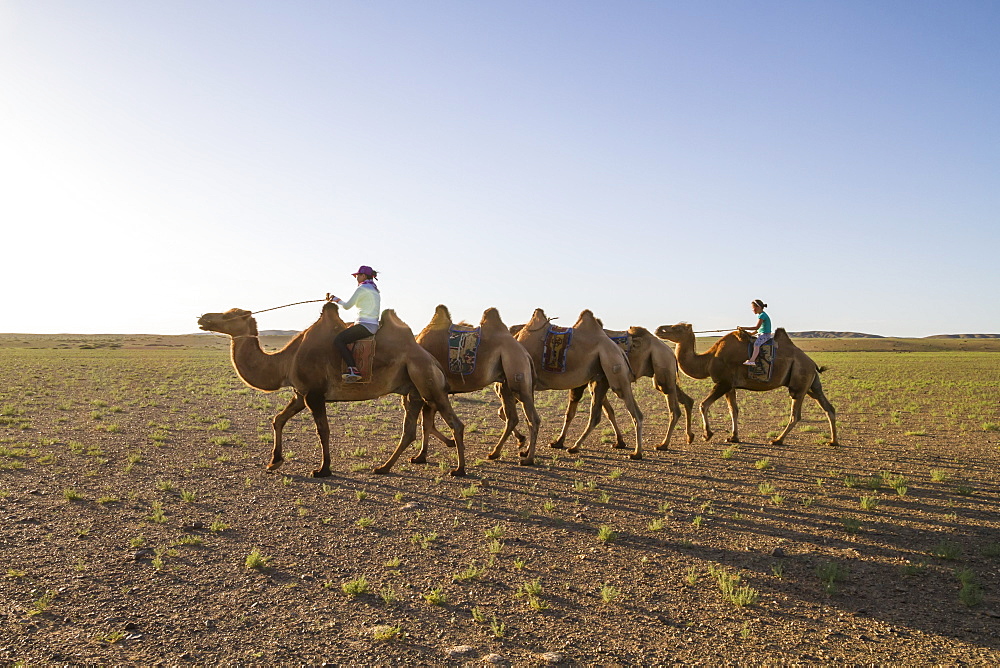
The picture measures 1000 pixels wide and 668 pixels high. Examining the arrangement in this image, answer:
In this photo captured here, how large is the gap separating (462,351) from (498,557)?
513 cm

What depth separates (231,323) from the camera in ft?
35.3

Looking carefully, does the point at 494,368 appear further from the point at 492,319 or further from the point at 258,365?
the point at 258,365

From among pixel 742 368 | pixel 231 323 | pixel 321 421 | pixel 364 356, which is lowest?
pixel 321 421

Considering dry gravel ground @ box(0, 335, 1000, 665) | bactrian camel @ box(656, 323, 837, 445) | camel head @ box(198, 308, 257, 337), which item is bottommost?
dry gravel ground @ box(0, 335, 1000, 665)

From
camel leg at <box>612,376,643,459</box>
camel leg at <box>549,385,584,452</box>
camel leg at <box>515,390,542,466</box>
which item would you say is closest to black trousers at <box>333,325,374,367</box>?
camel leg at <box>515,390,542,466</box>

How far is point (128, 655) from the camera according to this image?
4.64m

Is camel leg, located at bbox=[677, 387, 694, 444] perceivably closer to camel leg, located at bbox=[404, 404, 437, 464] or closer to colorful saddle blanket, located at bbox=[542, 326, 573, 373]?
colorful saddle blanket, located at bbox=[542, 326, 573, 373]

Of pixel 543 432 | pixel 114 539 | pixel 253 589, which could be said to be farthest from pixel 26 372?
pixel 253 589

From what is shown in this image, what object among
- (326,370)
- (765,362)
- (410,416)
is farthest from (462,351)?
(765,362)

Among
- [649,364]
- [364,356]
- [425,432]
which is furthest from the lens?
[649,364]

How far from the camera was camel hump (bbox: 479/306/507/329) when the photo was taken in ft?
39.1

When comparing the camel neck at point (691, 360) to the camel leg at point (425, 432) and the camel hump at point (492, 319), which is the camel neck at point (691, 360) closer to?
the camel hump at point (492, 319)

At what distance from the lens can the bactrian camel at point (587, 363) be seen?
1240 cm

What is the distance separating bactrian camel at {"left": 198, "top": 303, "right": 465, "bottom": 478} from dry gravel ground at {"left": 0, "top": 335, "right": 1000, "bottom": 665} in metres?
0.97
